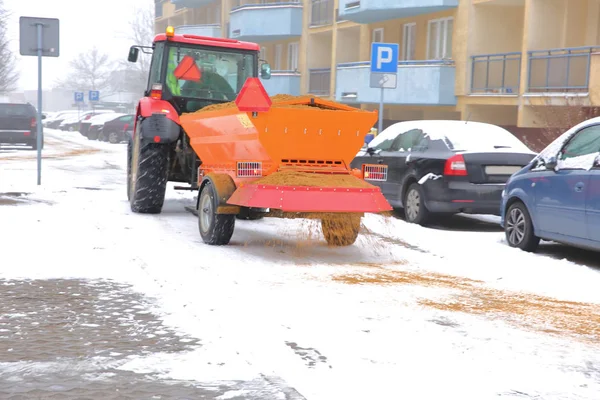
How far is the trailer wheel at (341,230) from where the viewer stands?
9.97 metres

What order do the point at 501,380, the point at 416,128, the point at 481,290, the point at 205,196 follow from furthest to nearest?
1. the point at 416,128
2. the point at 205,196
3. the point at 481,290
4. the point at 501,380

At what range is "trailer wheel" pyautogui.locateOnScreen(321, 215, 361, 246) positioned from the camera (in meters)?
9.97

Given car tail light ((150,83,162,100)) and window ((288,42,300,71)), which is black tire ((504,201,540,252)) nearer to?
car tail light ((150,83,162,100))

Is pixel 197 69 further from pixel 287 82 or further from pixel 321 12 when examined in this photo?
pixel 287 82

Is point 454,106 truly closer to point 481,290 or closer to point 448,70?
point 448,70

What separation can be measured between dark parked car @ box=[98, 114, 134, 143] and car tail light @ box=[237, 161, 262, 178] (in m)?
38.2

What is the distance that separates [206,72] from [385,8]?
16.5 m

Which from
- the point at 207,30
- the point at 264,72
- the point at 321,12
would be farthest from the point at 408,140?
the point at 207,30

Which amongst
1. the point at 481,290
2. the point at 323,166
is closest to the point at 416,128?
the point at 323,166

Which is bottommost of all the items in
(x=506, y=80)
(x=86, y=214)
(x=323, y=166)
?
(x=86, y=214)

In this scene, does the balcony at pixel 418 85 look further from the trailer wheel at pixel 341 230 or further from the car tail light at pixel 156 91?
the trailer wheel at pixel 341 230

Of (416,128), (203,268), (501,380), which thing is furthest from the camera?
(416,128)

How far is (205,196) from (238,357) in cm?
489

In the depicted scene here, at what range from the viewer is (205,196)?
9992 millimetres
